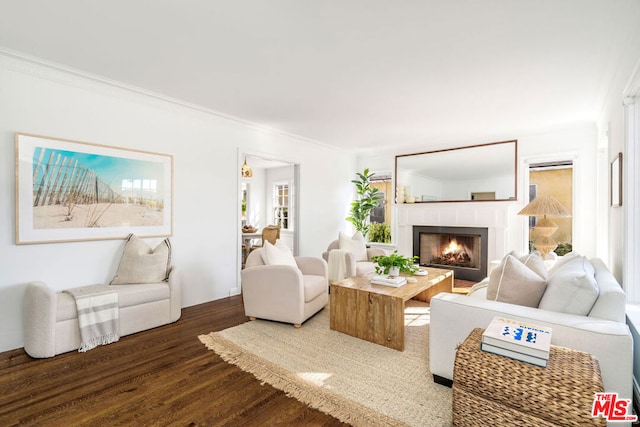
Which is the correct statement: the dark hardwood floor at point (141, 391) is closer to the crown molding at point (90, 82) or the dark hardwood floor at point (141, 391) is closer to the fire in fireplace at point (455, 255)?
the crown molding at point (90, 82)

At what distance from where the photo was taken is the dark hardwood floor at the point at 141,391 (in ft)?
5.94

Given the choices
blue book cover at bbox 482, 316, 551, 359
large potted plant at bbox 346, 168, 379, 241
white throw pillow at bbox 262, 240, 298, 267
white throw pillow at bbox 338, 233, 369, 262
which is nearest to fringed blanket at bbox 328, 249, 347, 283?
white throw pillow at bbox 338, 233, 369, 262

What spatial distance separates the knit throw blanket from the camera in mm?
2688

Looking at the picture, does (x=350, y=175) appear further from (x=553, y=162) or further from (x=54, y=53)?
(x=54, y=53)

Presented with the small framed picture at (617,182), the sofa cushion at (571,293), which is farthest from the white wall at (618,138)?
the sofa cushion at (571,293)

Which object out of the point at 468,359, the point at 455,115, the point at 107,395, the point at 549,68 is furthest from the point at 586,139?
the point at 107,395

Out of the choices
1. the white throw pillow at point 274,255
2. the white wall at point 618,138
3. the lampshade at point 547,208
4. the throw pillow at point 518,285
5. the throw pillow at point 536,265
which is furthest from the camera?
the lampshade at point 547,208

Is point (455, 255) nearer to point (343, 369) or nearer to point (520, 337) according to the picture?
point (343, 369)

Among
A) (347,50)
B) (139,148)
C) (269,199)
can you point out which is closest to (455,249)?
(347,50)

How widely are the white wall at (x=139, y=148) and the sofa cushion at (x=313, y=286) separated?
4.75ft

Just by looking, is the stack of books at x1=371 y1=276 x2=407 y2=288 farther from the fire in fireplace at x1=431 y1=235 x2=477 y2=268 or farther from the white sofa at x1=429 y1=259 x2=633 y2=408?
the fire in fireplace at x1=431 y1=235 x2=477 y2=268

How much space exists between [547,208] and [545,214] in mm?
81

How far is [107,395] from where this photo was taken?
2.03 metres

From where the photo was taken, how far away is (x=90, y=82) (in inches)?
121
